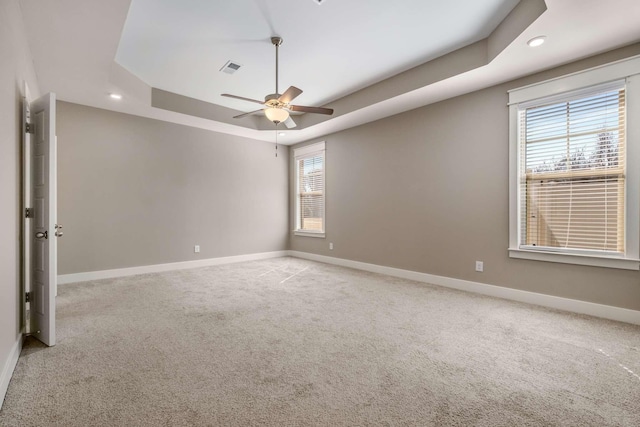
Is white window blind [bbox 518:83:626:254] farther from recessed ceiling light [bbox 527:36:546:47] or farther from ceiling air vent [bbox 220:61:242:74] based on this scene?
ceiling air vent [bbox 220:61:242:74]

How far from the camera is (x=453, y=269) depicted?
13.3 feet

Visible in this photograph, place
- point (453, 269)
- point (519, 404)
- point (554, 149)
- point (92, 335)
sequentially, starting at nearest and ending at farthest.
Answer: point (519, 404) < point (92, 335) < point (554, 149) < point (453, 269)

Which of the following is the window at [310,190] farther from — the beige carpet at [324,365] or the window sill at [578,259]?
the window sill at [578,259]

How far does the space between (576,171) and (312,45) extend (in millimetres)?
3133

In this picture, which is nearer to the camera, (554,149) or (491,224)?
(554,149)

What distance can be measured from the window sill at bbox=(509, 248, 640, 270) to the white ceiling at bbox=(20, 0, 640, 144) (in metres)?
2.03

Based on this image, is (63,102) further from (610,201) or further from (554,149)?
(610,201)

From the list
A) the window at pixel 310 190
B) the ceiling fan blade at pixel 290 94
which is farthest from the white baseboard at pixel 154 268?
the ceiling fan blade at pixel 290 94

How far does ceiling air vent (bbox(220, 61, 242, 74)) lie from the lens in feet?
12.2

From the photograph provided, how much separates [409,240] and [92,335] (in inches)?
155

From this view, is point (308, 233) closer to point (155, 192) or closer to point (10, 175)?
point (155, 192)

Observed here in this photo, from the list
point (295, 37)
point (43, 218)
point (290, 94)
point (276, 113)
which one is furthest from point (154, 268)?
point (295, 37)

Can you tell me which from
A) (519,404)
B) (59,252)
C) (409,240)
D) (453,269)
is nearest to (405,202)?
(409,240)

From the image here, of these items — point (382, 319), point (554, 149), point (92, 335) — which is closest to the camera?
point (92, 335)
